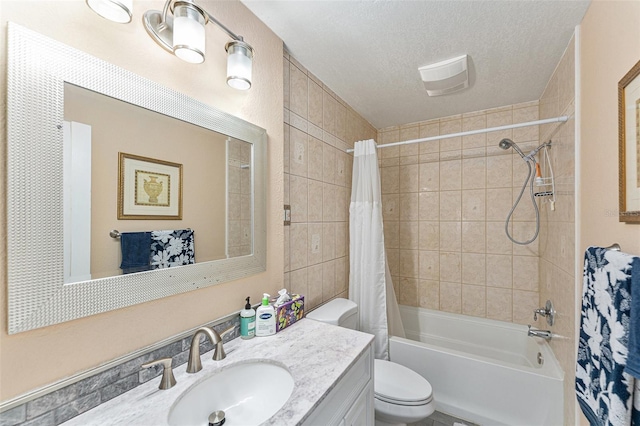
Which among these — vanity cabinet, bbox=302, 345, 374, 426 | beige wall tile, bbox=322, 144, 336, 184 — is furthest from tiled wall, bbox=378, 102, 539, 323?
vanity cabinet, bbox=302, 345, 374, 426

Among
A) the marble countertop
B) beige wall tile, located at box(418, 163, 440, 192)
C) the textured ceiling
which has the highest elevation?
the textured ceiling

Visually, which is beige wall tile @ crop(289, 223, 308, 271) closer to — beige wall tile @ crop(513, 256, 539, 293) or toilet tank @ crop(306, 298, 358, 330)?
toilet tank @ crop(306, 298, 358, 330)

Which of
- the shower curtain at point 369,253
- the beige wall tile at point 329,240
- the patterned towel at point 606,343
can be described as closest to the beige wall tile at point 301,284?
the beige wall tile at point 329,240

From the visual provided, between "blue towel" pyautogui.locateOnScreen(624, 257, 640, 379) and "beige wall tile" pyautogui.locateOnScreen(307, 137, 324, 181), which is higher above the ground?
"beige wall tile" pyautogui.locateOnScreen(307, 137, 324, 181)

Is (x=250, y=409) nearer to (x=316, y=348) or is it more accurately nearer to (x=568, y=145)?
(x=316, y=348)

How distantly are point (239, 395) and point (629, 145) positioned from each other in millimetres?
1531

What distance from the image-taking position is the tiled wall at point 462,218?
2.21 metres

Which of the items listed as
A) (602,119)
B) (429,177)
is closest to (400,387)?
(602,119)

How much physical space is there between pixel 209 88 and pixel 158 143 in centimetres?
33

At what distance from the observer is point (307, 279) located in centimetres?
170

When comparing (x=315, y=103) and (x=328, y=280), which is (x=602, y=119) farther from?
(x=328, y=280)

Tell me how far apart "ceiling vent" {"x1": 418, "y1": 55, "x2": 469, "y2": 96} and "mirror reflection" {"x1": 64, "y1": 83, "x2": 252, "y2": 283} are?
4.30ft

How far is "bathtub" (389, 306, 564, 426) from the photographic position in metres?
1.53

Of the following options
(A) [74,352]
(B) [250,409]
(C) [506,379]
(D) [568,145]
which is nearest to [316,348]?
(B) [250,409]
